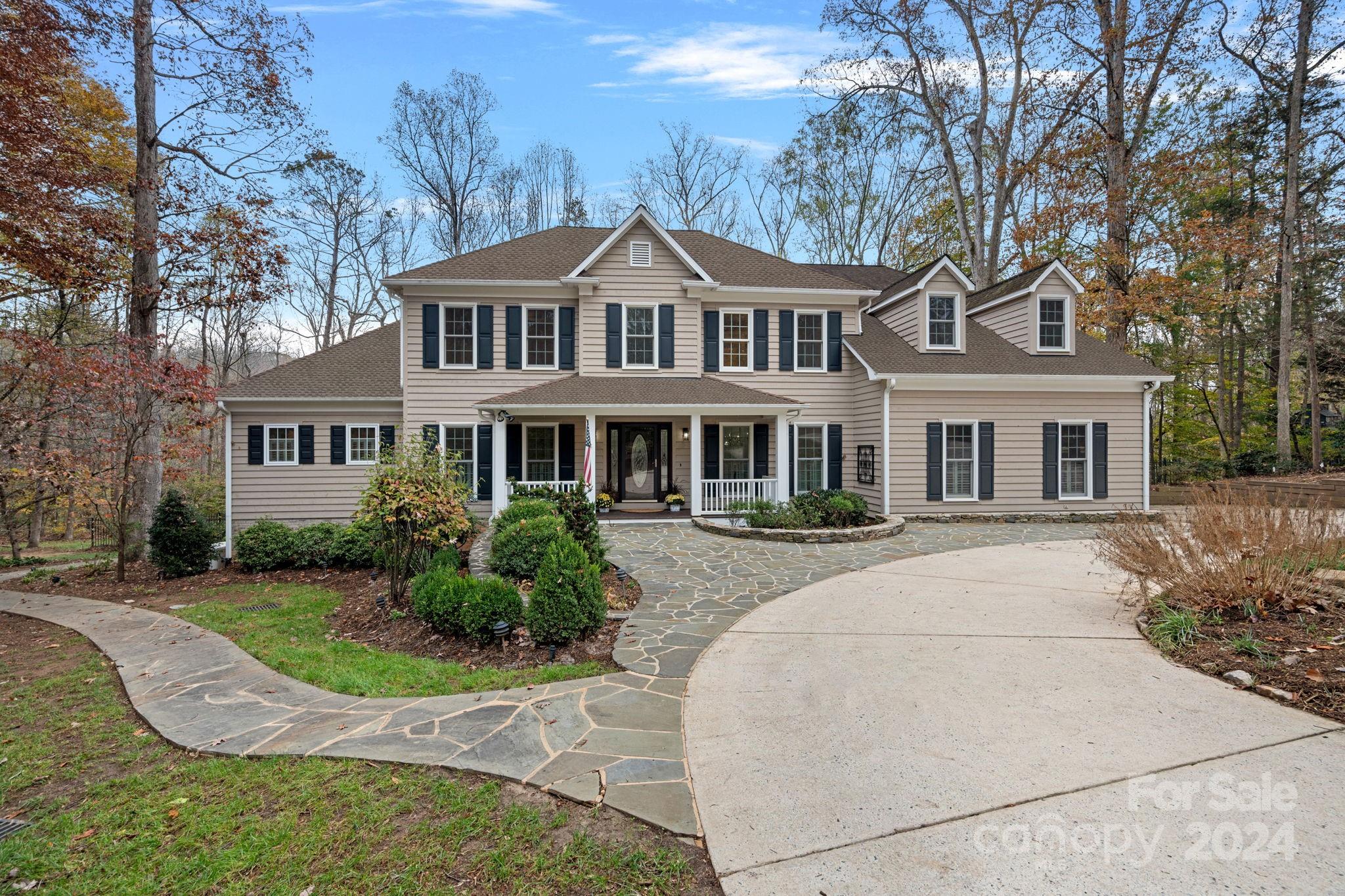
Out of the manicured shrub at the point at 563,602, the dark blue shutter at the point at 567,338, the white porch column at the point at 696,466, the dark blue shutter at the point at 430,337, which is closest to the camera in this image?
the manicured shrub at the point at 563,602

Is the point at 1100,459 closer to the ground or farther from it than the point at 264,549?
farther from it

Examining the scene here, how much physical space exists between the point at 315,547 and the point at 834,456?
11.6m

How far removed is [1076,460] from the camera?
48.0 ft

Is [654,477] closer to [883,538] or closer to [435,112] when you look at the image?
[883,538]

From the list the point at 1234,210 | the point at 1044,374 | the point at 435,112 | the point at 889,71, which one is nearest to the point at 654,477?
the point at 1044,374

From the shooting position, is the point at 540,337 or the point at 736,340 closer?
the point at 540,337

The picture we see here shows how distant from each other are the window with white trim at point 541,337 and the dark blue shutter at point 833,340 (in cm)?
689

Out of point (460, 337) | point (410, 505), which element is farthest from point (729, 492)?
point (410, 505)

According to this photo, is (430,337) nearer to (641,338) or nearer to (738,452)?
(641,338)

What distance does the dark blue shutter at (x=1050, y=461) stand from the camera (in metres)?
14.4

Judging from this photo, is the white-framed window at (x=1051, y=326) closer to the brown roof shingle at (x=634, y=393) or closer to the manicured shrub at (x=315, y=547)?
the brown roof shingle at (x=634, y=393)

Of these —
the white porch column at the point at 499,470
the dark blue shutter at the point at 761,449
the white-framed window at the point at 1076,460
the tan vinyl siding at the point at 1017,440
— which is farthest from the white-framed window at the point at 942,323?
→ the white porch column at the point at 499,470

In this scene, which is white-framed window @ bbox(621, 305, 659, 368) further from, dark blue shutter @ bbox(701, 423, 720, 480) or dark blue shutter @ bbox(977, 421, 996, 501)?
dark blue shutter @ bbox(977, 421, 996, 501)

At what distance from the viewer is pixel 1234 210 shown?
21781mm
